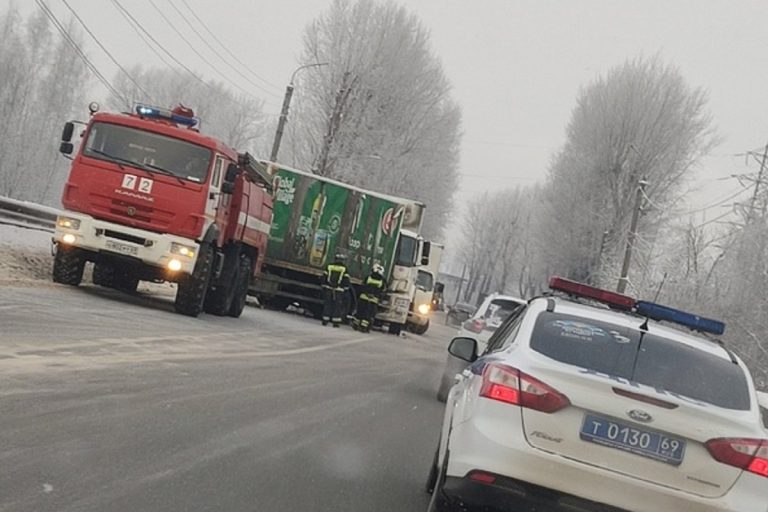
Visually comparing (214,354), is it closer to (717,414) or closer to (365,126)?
(717,414)

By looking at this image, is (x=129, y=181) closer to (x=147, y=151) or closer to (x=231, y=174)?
(x=147, y=151)

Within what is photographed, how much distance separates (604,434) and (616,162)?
160ft

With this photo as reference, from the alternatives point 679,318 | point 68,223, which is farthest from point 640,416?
point 68,223

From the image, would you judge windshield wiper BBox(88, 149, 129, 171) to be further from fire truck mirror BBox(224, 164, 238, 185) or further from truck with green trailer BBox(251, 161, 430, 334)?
truck with green trailer BBox(251, 161, 430, 334)

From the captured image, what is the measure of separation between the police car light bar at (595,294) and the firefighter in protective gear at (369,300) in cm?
1710

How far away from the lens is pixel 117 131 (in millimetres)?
15148

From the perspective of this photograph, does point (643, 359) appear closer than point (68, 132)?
Yes

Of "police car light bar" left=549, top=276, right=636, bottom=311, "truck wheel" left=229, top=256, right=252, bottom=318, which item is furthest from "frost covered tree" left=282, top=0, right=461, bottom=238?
"police car light bar" left=549, top=276, right=636, bottom=311

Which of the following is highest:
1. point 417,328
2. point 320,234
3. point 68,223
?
point 320,234

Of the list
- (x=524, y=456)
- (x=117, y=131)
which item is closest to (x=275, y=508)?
(x=524, y=456)

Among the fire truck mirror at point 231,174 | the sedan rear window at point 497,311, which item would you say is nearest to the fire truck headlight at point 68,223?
the fire truck mirror at point 231,174

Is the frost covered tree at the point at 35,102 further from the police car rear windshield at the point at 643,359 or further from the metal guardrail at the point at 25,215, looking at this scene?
the police car rear windshield at the point at 643,359

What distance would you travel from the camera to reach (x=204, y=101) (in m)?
72.8

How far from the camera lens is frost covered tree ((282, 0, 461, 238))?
4450 centimetres
